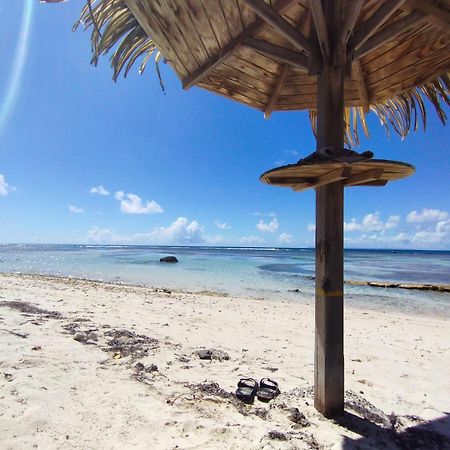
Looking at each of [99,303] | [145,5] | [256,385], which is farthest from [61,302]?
[145,5]

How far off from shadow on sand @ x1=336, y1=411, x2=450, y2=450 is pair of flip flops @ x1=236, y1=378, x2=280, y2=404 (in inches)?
30.2

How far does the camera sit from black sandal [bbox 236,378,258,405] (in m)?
3.19

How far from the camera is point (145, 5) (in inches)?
98.0

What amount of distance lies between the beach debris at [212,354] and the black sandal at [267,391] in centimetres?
114

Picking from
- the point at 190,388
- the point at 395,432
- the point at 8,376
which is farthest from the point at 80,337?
the point at 395,432

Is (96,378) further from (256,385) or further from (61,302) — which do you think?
(61,302)

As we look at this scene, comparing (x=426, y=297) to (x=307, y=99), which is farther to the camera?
(x=426, y=297)

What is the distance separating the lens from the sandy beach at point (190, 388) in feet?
8.33

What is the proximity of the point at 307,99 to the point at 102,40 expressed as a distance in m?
2.52

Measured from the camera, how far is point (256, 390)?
3.37 meters

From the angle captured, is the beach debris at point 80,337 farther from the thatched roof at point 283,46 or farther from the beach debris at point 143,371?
the thatched roof at point 283,46

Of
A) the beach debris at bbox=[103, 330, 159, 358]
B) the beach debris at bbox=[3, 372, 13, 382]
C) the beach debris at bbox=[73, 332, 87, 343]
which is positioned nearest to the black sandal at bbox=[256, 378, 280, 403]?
the beach debris at bbox=[103, 330, 159, 358]

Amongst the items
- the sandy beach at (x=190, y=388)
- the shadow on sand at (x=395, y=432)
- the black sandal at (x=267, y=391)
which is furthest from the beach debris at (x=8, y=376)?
the shadow on sand at (x=395, y=432)

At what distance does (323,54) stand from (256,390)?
3.39m
